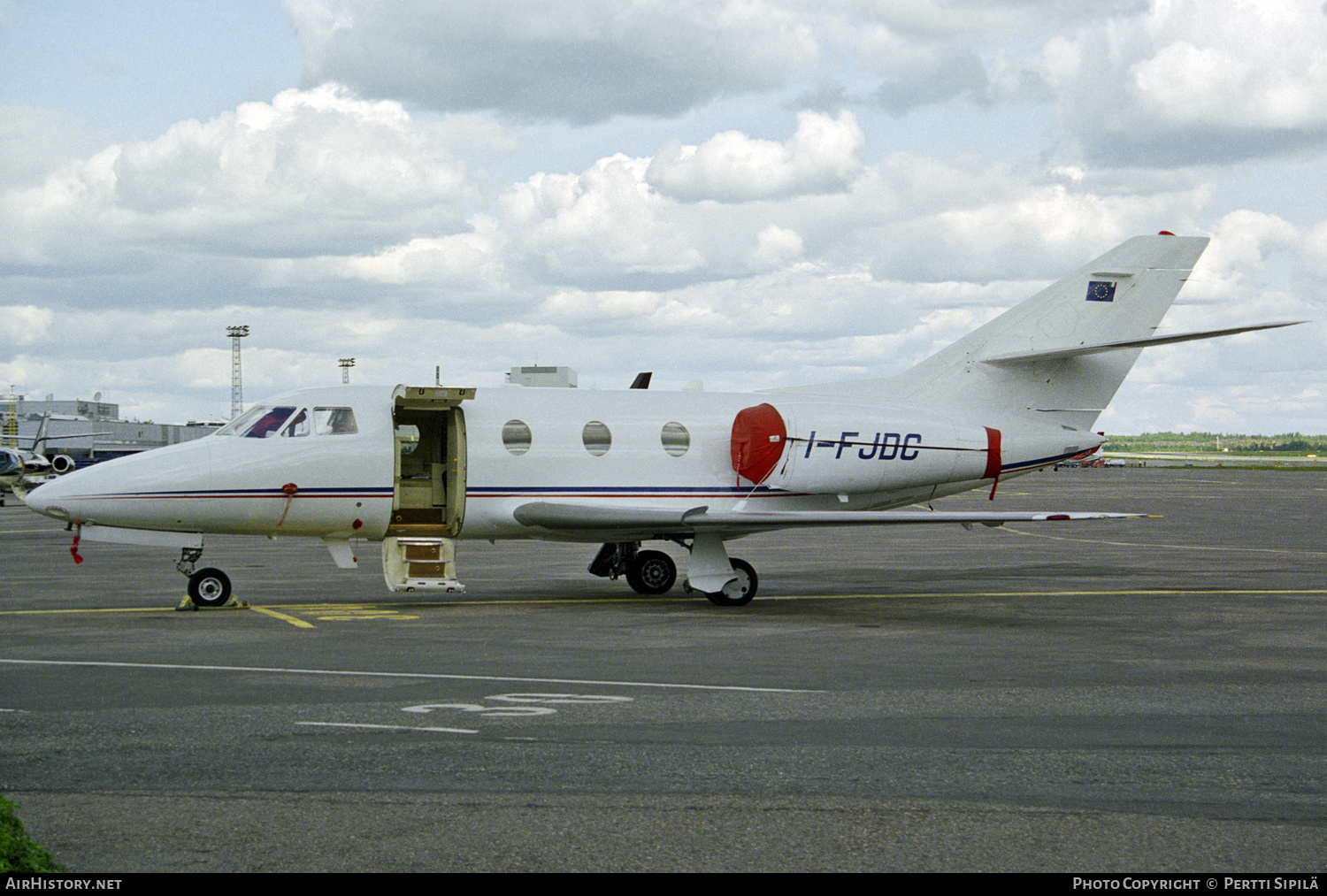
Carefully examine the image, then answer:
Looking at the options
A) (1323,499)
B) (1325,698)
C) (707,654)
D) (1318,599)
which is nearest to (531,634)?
(707,654)

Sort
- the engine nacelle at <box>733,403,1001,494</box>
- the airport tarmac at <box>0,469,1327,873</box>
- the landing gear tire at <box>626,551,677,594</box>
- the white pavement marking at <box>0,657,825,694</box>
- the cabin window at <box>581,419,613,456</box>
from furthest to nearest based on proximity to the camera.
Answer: the landing gear tire at <box>626,551,677,594</box>
the engine nacelle at <box>733,403,1001,494</box>
the cabin window at <box>581,419,613,456</box>
the white pavement marking at <box>0,657,825,694</box>
the airport tarmac at <box>0,469,1327,873</box>

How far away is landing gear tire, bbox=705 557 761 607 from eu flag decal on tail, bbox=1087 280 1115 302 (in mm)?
7900

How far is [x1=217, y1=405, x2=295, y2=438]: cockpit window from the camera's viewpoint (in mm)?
18047

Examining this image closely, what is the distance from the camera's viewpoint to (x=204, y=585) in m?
17.6

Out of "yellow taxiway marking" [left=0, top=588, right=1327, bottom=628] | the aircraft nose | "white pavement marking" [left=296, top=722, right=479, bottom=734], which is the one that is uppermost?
the aircraft nose

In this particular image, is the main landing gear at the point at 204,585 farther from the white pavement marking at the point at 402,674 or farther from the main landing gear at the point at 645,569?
the main landing gear at the point at 645,569

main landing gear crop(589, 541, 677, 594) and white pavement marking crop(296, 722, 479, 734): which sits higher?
main landing gear crop(589, 541, 677, 594)

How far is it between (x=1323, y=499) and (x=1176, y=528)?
26.9 m

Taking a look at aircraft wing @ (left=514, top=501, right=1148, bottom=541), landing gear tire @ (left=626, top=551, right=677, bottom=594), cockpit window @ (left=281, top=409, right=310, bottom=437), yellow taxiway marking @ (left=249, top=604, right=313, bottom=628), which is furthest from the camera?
landing gear tire @ (left=626, top=551, right=677, bottom=594)

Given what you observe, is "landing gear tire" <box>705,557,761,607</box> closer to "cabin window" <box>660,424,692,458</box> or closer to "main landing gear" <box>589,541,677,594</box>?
"main landing gear" <box>589,541,677,594</box>

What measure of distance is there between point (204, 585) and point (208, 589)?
0.09m

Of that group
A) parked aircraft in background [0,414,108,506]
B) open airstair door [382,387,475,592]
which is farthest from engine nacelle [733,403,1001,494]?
parked aircraft in background [0,414,108,506]

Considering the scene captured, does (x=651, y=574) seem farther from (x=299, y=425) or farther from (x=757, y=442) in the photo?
(x=299, y=425)

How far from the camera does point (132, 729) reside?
30.2 feet
